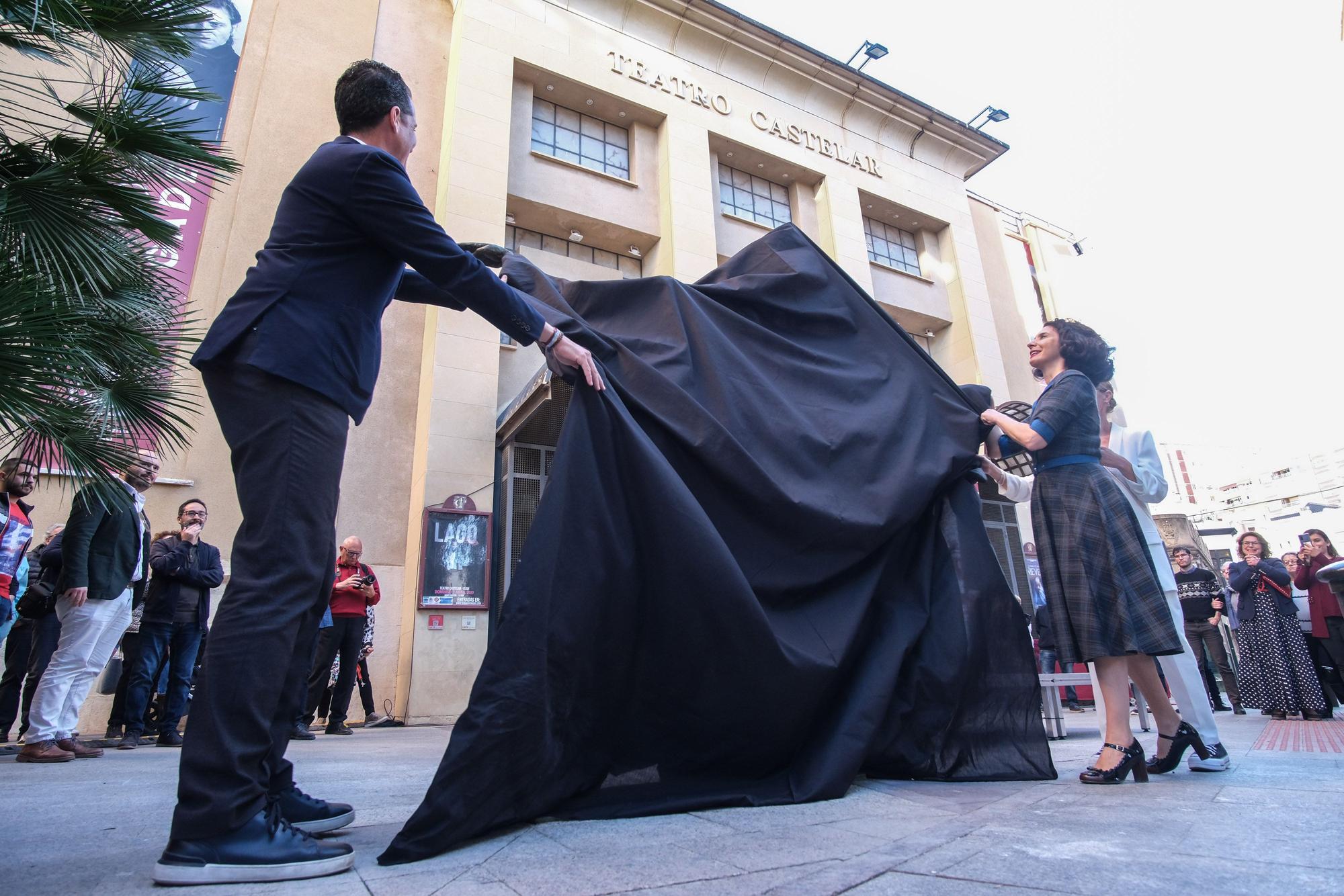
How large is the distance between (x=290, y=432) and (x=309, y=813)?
1028 mm

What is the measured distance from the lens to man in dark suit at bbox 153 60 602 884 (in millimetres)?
1497

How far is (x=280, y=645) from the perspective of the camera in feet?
5.36

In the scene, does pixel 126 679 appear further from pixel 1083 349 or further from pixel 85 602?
pixel 1083 349

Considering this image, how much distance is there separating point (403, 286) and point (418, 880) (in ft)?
5.56

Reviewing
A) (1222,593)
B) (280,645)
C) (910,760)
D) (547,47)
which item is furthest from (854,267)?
(280,645)

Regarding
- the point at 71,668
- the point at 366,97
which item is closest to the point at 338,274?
the point at 366,97

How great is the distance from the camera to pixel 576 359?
2238mm

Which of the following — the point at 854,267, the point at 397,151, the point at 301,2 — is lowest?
the point at 397,151

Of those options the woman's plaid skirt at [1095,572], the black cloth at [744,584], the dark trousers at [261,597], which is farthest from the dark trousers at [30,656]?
the woman's plaid skirt at [1095,572]

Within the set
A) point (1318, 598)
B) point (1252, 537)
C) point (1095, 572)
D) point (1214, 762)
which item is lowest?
point (1214, 762)

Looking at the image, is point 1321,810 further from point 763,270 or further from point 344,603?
point 344,603

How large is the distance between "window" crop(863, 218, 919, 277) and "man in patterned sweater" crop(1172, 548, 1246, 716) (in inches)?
370

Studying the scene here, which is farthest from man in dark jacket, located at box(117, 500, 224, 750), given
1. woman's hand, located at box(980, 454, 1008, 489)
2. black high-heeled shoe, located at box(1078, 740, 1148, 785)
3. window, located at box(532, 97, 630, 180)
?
window, located at box(532, 97, 630, 180)

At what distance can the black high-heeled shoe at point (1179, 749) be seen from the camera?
2.68 metres
